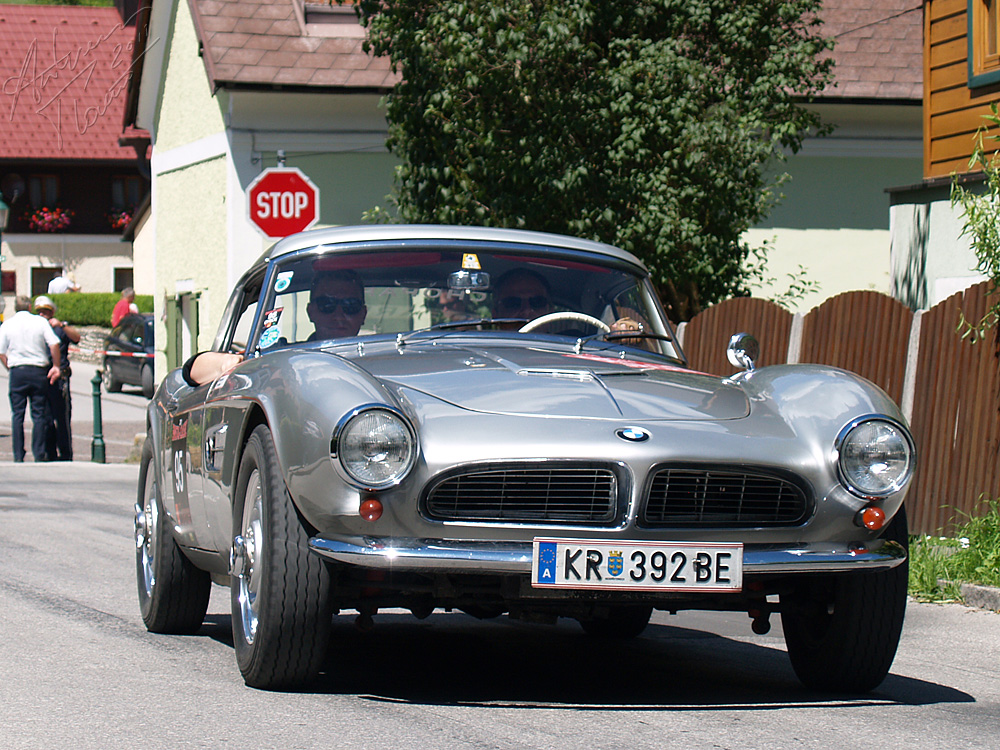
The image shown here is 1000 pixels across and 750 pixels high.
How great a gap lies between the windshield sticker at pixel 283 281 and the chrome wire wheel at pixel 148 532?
3.69 ft

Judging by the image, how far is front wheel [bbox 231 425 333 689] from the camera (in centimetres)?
456

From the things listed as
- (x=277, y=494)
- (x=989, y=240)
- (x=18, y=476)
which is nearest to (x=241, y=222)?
(x=18, y=476)

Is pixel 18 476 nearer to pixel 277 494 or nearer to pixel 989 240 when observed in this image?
pixel 989 240

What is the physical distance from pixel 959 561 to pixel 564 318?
3154mm

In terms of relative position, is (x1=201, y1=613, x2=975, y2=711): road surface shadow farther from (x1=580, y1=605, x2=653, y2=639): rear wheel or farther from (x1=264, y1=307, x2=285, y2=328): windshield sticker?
(x1=264, y1=307, x2=285, y2=328): windshield sticker

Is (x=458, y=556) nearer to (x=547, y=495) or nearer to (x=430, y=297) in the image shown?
(x=547, y=495)

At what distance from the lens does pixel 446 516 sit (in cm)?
448

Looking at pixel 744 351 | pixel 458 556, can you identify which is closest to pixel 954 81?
pixel 744 351

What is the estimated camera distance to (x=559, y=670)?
18.4 feet

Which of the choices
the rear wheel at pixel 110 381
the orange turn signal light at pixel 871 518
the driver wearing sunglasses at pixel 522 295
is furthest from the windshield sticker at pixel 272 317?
the rear wheel at pixel 110 381

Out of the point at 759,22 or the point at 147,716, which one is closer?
the point at 147,716

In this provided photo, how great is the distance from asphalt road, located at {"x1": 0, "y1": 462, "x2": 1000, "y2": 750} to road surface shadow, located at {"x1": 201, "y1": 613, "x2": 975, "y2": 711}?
0.01 meters

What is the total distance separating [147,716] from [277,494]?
74 cm

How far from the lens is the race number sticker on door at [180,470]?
6.00 metres
